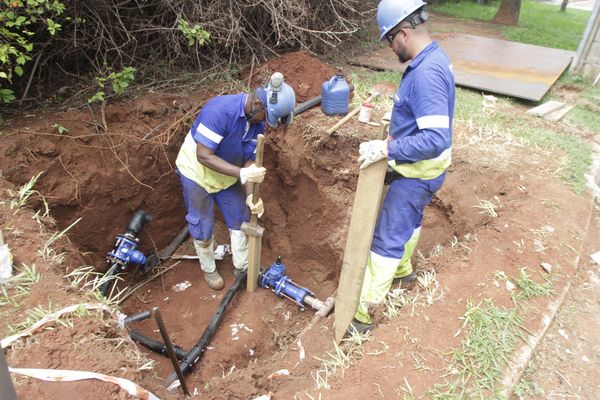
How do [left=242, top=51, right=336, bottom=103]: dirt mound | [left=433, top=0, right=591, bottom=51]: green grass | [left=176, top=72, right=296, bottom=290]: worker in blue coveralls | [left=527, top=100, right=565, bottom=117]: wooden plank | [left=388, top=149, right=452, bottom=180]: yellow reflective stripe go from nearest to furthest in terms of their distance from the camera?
[left=388, top=149, right=452, bottom=180]: yellow reflective stripe → [left=176, top=72, right=296, bottom=290]: worker in blue coveralls → [left=242, top=51, right=336, bottom=103]: dirt mound → [left=527, top=100, right=565, bottom=117]: wooden plank → [left=433, top=0, right=591, bottom=51]: green grass

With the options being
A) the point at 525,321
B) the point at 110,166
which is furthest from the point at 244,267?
the point at 525,321

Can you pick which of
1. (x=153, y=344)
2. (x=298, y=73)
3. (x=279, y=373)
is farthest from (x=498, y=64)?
(x=153, y=344)

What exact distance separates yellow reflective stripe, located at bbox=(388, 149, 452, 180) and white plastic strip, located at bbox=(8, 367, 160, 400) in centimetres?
207

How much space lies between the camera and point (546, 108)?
5449 mm

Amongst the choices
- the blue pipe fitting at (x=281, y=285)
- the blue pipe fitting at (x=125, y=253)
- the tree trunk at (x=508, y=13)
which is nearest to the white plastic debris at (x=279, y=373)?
the blue pipe fitting at (x=281, y=285)

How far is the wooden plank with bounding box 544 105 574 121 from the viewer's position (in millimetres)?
5207

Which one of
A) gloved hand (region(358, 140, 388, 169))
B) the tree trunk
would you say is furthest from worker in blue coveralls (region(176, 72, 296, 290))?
the tree trunk

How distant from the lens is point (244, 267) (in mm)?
4523

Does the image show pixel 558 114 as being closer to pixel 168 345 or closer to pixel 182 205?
pixel 182 205

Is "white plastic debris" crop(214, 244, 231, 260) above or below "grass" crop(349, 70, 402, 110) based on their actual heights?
below

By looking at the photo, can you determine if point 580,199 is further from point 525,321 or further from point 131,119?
point 131,119

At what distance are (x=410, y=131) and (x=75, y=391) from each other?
244 centimetres

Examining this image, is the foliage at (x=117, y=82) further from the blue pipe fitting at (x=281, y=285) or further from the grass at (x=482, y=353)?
the grass at (x=482, y=353)

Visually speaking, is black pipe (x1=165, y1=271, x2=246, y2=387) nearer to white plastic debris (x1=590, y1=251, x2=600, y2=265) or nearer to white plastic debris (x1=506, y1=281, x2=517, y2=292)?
white plastic debris (x1=506, y1=281, x2=517, y2=292)
